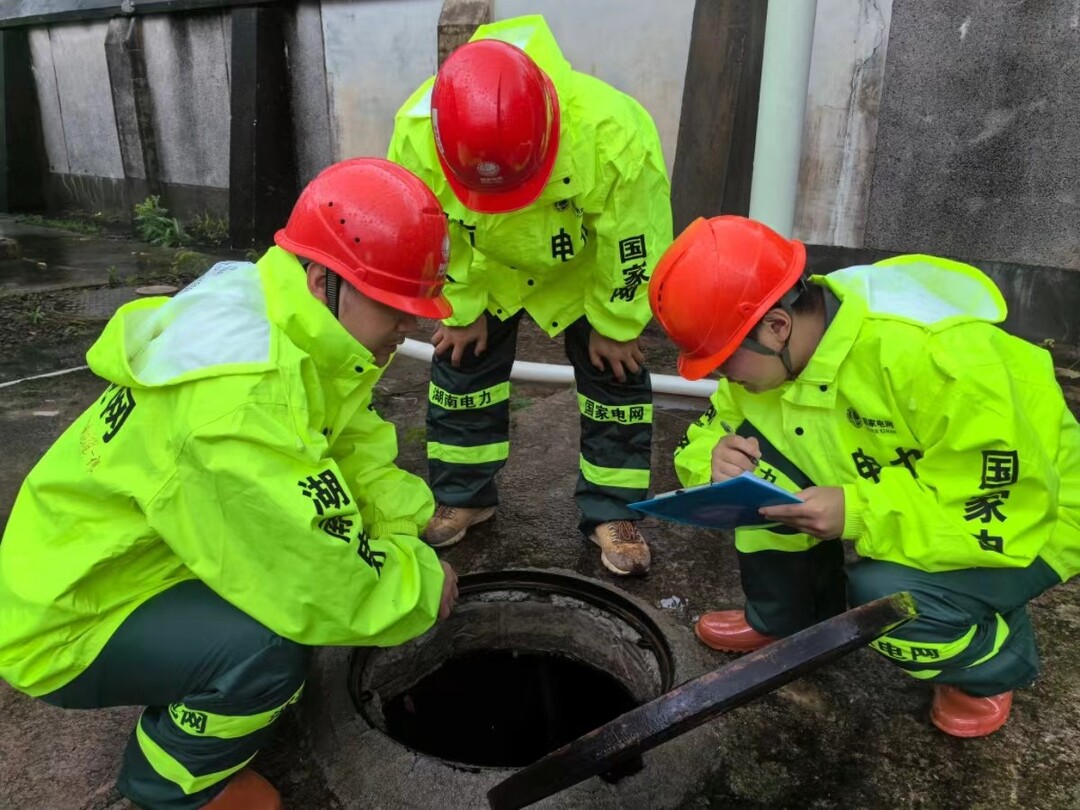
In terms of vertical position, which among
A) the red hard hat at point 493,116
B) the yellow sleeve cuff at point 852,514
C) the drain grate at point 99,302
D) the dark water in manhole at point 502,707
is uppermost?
the red hard hat at point 493,116

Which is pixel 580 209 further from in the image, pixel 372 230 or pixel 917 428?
pixel 917 428

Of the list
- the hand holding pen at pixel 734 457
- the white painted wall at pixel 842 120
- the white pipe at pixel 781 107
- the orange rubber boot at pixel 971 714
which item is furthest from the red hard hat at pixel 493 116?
the white painted wall at pixel 842 120

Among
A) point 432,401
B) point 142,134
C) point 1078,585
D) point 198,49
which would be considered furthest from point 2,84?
point 1078,585

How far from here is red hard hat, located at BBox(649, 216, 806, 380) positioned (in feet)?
5.89

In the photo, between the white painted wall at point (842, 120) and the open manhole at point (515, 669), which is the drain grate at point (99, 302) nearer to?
the open manhole at point (515, 669)

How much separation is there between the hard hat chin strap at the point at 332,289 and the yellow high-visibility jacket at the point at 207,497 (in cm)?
7

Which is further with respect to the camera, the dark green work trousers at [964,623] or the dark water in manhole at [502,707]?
the dark water in manhole at [502,707]

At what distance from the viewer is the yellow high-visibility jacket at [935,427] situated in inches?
66.8

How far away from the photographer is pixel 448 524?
2826 mm

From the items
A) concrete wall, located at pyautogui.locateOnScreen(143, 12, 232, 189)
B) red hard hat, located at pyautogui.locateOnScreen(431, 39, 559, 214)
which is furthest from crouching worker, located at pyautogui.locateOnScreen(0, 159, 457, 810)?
concrete wall, located at pyautogui.locateOnScreen(143, 12, 232, 189)

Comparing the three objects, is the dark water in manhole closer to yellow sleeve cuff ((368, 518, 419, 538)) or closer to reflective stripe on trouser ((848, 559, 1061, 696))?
yellow sleeve cuff ((368, 518, 419, 538))

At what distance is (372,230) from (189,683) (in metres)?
0.94

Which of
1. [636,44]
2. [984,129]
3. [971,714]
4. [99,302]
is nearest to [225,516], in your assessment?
[971,714]

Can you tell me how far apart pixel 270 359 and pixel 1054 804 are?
1.82m
